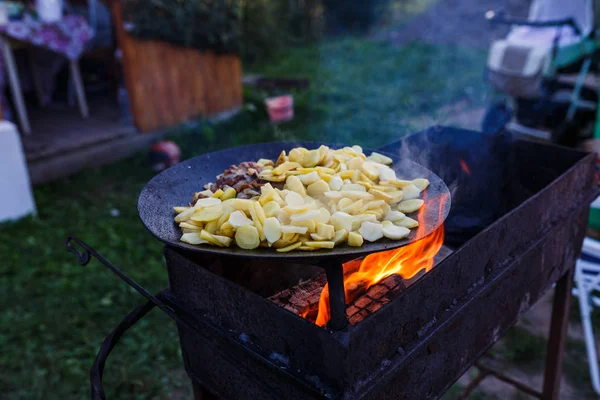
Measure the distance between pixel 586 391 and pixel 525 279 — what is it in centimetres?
162

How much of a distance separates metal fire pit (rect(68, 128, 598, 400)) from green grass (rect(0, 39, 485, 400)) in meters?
1.38

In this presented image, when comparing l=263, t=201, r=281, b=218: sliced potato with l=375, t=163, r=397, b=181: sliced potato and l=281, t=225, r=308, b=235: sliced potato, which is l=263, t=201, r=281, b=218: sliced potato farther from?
l=375, t=163, r=397, b=181: sliced potato

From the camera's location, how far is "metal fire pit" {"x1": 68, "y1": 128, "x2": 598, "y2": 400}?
1.37 m

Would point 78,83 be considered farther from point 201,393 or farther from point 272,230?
point 272,230

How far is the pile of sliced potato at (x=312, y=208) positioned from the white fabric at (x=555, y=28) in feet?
18.5

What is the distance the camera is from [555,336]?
2621 mm

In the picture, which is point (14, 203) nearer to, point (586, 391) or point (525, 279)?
point (525, 279)

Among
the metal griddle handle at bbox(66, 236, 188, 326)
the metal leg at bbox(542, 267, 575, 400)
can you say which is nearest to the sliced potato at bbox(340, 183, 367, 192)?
the metal griddle handle at bbox(66, 236, 188, 326)

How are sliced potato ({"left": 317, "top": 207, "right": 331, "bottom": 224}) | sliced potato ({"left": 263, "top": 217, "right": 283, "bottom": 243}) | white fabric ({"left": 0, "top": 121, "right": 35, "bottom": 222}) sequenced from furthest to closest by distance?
white fabric ({"left": 0, "top": 121, "right": 35, "bottom": 222}) < sliced potato ({"left": 317, "top": 207, "right": 331, "bottom": 224}) < sliced potato ({"left": 263, "top": 217, "right": 283, "bottom": 243})

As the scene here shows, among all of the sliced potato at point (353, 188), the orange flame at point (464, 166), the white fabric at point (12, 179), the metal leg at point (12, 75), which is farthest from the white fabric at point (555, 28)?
the metal leg at point (12, 75)

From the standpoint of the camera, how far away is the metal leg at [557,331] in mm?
2584

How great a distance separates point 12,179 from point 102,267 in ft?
5.19

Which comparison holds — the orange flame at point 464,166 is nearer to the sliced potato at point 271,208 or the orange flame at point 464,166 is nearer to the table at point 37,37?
the sliced potato at point 271,208

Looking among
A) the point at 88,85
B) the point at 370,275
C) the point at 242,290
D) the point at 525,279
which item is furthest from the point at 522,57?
the point at 88,85
